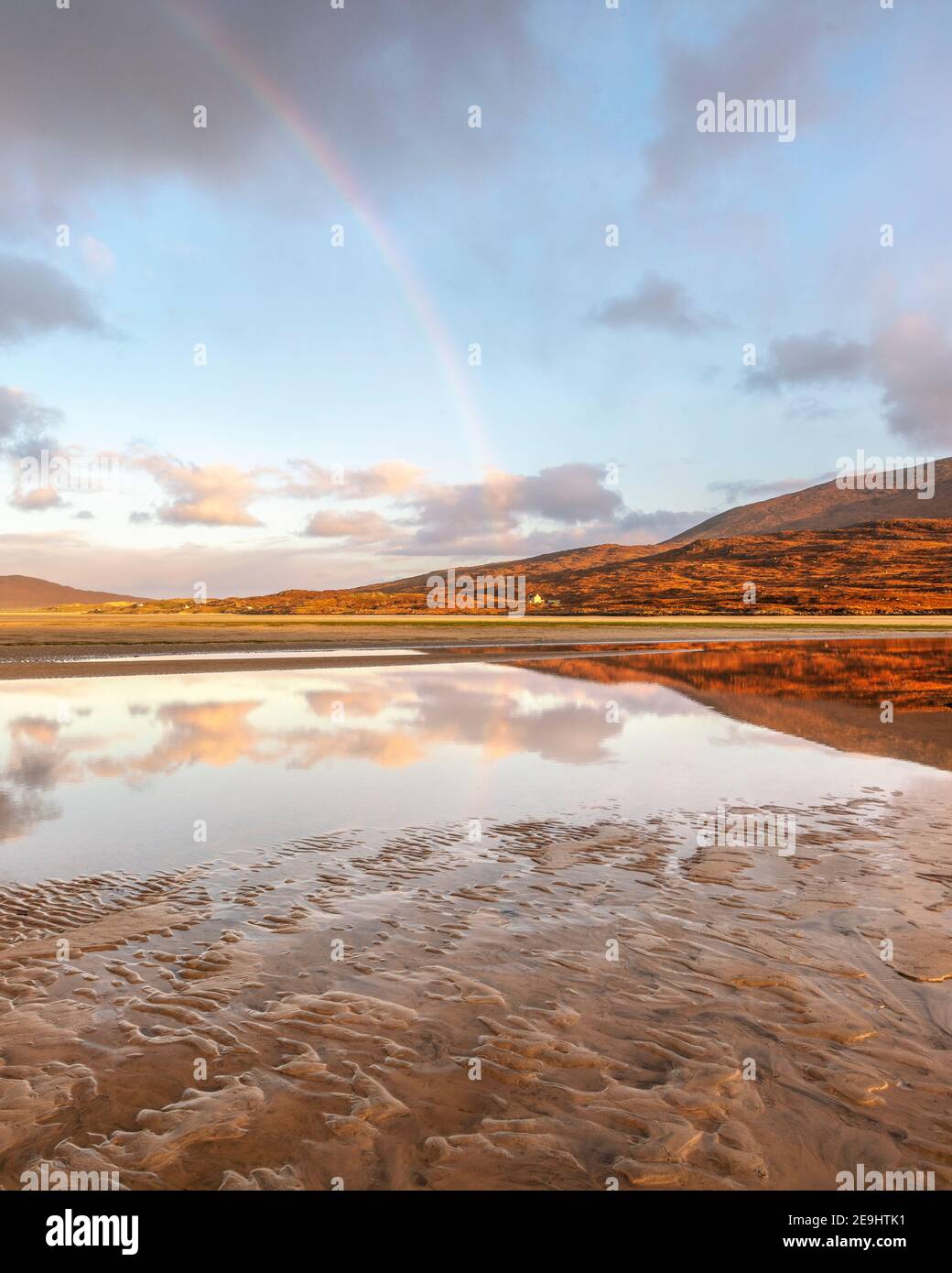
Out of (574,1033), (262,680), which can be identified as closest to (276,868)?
(574,1033)

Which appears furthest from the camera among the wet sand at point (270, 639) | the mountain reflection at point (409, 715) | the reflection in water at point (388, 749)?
the wet sand at point (270, 639)

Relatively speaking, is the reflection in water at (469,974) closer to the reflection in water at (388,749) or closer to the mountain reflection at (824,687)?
the reflection in water at (388,749)

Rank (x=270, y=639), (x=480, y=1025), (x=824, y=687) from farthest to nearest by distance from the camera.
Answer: (x=270, y=639) < (x=824, y=687) < (x=480, y=1025)

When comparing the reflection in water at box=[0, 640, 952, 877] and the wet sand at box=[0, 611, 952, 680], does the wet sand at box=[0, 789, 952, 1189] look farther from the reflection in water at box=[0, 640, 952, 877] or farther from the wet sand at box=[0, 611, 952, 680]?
the wet sand at box=[0, 611, 952, 680]

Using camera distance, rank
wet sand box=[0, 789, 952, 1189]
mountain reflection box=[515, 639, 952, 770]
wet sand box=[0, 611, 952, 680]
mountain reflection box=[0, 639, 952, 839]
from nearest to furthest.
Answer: wet sand box=[0, 789, 952, 1189] → mountain reflection box=[0, 639, 952, 839] → mountain reflection box=[515, 639, 952, 770] → wet sand box=[0, 611, 952, 680]

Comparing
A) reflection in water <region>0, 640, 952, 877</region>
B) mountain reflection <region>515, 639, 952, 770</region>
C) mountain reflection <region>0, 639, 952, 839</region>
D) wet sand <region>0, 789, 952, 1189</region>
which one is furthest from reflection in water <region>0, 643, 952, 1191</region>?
mountain reflection <region>515, 639, 952, 770</region>

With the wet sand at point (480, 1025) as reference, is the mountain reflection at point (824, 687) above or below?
below

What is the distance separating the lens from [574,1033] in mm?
4883

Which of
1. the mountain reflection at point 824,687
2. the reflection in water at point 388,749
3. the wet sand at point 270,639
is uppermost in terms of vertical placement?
the wet sand at point 270,639

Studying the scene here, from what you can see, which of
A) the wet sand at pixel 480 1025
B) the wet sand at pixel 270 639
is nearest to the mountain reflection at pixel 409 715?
the wet sand at pixel 480 1025

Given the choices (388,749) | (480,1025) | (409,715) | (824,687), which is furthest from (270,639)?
(480,1025)

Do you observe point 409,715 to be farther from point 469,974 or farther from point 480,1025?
point 480,1025

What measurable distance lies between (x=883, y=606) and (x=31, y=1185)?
168 meters

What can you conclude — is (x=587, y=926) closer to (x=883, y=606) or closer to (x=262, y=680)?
(x=262, y=680)
